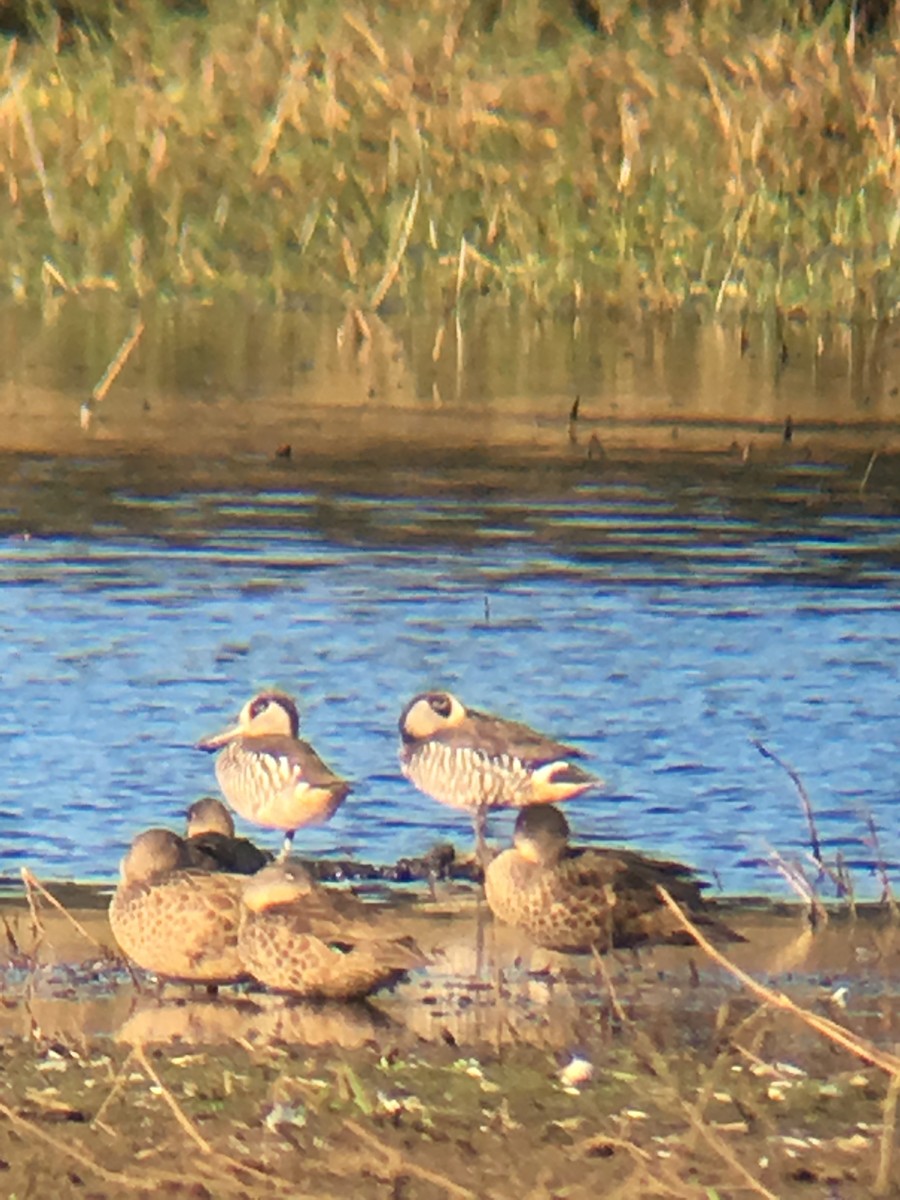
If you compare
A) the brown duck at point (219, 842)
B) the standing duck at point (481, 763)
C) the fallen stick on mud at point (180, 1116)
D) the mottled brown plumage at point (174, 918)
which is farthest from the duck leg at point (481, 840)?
the fallen stick on mud at point (180, 1116)

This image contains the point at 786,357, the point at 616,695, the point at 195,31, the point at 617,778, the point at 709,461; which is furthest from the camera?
the point at 195,31

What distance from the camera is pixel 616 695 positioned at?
32.8ft

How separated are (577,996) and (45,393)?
10.2m

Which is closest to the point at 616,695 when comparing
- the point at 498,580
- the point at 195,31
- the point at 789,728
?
the point at 789,728

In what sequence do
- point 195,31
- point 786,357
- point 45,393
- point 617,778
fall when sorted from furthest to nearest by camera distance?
point 195,31 < point 786,357 < point 45,393 < point 617,778

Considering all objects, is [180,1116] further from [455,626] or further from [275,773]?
[455,626]

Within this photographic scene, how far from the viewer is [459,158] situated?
2120cm

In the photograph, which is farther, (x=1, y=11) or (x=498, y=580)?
(x=1, y=11)

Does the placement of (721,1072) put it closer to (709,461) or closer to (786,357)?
(709,461)

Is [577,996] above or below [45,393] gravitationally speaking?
above

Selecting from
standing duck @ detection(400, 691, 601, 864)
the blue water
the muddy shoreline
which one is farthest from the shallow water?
the muddy shoreline

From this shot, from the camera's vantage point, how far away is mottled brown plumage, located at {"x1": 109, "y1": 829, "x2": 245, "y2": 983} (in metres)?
6.94

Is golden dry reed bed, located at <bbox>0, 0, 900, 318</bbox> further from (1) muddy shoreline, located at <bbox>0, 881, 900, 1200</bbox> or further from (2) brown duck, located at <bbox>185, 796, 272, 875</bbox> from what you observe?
(1) muddy shoreline, located at <bbox>0, 881, 900, 1200</bbox>

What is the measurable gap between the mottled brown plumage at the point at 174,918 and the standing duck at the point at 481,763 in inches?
49.1
